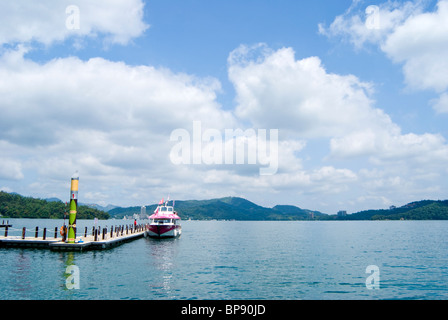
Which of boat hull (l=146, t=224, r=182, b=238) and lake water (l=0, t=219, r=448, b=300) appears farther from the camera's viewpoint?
boat hull (l=146, t=224, r=182, b=238)

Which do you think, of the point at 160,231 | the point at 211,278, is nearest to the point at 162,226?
the point at 160,231

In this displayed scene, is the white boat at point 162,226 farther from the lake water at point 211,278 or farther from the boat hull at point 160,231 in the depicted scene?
the lake water at point 211,278

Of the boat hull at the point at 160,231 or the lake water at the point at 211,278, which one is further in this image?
the boat hull at the point at 160,231

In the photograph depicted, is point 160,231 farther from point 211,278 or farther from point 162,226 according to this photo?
point 211,278

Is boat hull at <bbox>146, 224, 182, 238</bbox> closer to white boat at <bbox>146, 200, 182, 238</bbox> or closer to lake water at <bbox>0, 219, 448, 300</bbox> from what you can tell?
white boat at <bbox>146, 200, 182, 238</bbox>

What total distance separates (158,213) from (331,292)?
52961mm

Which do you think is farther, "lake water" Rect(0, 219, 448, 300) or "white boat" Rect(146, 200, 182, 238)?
"white boat" Rect(146, 200, 182, 238)

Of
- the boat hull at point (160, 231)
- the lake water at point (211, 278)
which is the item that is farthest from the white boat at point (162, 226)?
the lake water at point (211, 278)

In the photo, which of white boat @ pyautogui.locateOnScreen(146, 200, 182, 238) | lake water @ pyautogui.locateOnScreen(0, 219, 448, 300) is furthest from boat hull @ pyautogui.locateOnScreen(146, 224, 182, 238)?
lake water @ pyautogui.locateOnScreen(0, 219, 448, 300)

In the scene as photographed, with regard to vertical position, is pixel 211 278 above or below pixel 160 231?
below
